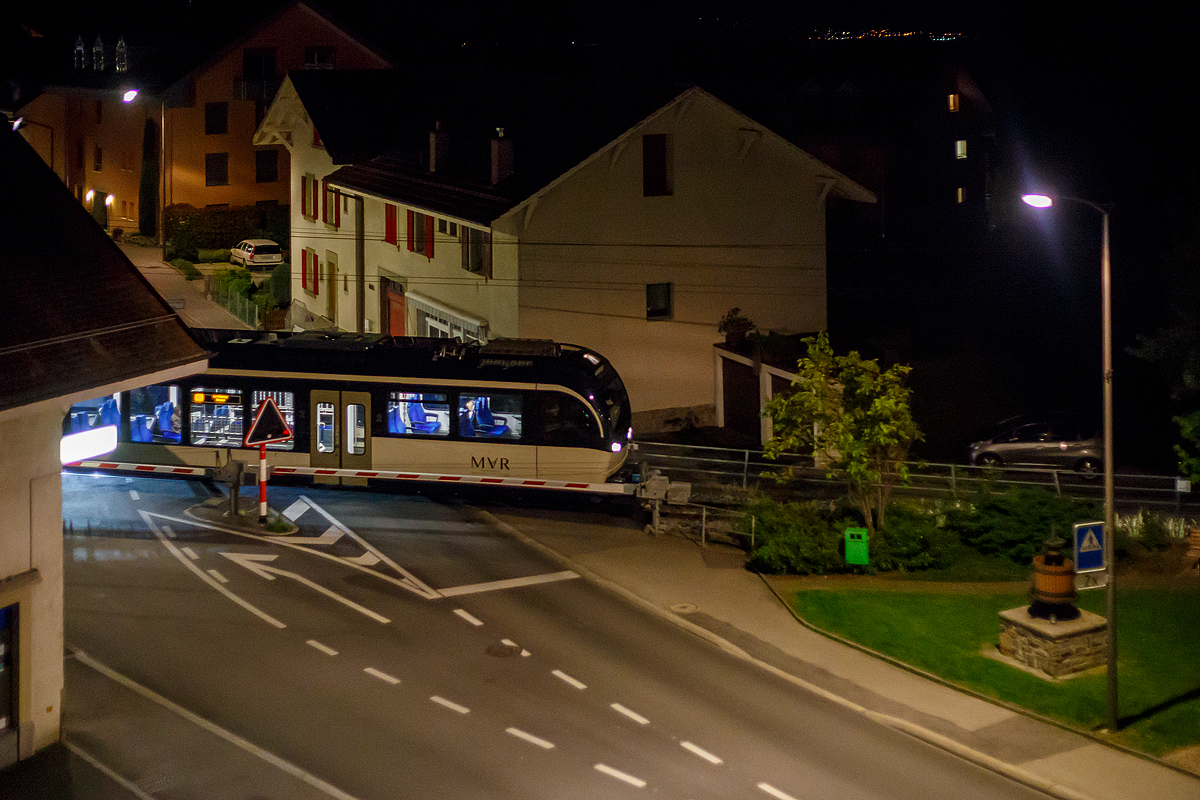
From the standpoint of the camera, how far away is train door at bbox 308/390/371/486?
84.9 feet

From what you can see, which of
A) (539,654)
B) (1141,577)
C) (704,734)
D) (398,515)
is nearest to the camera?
A: (704,734)

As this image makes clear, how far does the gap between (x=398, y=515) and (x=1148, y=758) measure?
49.1ft

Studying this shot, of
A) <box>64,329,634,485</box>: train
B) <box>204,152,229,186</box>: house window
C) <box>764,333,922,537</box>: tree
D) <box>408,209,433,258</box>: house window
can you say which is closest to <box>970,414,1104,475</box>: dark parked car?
<box>764,333,922,537</box>: tree

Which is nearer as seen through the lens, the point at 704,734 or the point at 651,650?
the point at 704,734

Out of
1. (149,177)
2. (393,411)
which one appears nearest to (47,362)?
(393,411)

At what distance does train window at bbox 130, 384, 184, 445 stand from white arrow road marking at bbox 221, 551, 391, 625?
500 cm

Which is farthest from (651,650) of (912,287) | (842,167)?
(842,167)

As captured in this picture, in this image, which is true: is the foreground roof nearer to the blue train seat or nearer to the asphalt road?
the asphalt road

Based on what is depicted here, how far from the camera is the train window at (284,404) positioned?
26.0 meters

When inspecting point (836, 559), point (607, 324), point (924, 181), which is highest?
point (924, 181)

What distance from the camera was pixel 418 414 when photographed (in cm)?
2569

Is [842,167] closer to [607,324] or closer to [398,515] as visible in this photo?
[607,324]

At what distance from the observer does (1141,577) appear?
71.3 ft

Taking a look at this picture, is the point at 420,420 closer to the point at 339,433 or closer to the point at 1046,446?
the point at 339,433
